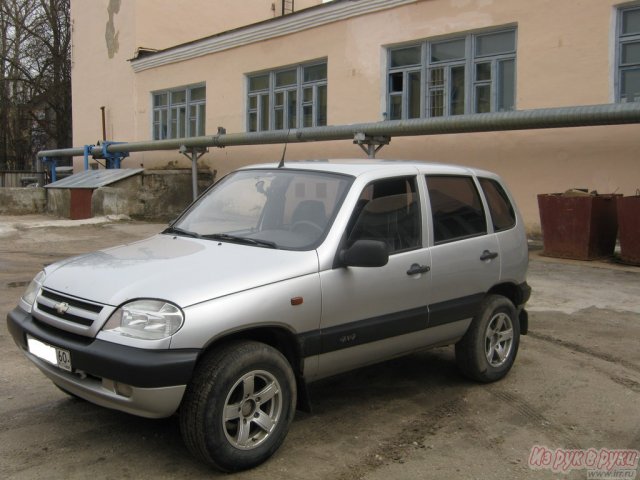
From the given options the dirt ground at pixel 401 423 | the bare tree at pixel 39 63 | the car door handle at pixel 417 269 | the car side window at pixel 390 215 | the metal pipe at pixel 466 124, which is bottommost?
the dirt ground at pixel 401 423

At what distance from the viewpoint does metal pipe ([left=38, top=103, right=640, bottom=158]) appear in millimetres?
10698

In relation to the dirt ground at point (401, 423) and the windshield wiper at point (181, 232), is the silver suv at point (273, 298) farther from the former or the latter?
the dirt ground at point (401, 423)

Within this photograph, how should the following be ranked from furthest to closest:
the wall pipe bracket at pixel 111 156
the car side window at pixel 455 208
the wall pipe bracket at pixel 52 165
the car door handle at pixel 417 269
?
the wall pipe bracket at pixel 52 165 < the wall pipe bracket at pixel 111 156 < the car side window at pixel 455 208 < the car door handle at pixel 417 269

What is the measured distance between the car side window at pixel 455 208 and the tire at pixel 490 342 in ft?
1.96

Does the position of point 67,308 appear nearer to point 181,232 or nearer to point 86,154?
point 181,232

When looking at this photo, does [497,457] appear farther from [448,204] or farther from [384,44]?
[384,44]

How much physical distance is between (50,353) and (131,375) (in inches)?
28.1

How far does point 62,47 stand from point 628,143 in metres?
29.4

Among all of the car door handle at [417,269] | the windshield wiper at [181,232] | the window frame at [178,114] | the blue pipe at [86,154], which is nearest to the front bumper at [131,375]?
the windshield wiper at [181,232]

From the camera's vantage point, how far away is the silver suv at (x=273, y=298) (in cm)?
329

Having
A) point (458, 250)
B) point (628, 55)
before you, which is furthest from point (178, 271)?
point (628, 55)

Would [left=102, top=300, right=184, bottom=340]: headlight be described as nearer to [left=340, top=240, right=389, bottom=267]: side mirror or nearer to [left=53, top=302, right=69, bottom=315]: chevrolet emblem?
[left=53, top=302, right=69, bottom=315]: chevrolet emblem

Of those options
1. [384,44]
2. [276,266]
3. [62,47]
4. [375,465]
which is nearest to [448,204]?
[276,266]

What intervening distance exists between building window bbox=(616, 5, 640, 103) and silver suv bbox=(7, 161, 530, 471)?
8.15 metres
